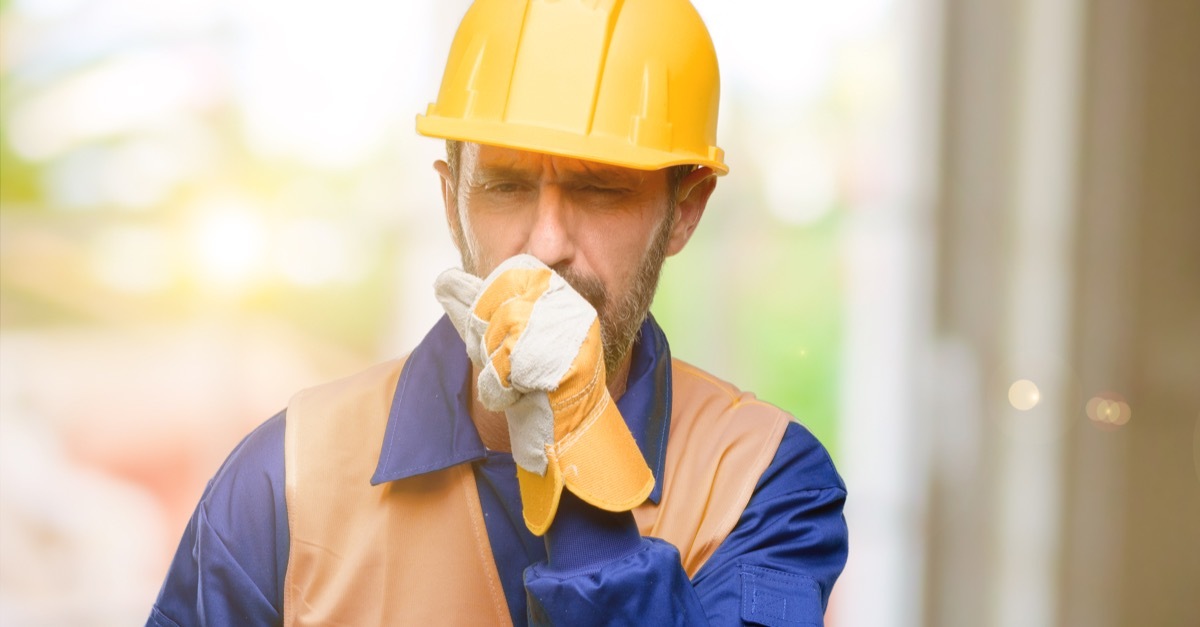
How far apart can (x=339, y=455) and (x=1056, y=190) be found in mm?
1916

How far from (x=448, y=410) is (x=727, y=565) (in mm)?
355

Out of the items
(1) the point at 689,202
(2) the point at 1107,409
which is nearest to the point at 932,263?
(2) the point at 1107,409

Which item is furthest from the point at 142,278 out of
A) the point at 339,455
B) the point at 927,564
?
the point at 927,564

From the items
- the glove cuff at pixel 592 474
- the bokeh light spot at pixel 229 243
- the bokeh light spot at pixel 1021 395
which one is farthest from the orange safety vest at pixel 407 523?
the bokeh light spot at pixel 1021 395

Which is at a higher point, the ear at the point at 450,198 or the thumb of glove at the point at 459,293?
the ear at the point at 450,198

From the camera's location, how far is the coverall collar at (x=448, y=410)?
4.17 feet

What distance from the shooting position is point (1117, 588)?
2.65m

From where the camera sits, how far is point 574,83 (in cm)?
125

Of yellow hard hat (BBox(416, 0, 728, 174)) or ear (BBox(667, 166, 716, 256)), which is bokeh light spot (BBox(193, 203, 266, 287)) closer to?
yellow hard hat (BBox(416, 0, 728, 174))

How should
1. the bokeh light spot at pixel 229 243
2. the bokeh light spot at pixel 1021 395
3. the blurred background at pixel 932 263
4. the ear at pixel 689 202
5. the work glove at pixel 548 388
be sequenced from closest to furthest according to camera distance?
the work glove at pixel 548 388
the ear at pixel 689 202
the bokeh light spot at pixel 229 243
the blurred background at pixel 932 263
the bokeh light spot at pixel 1021 395

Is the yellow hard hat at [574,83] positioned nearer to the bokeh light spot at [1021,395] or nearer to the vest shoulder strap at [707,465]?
the vest shoulder strap at [707,465]

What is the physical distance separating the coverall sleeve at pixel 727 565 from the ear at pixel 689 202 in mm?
272

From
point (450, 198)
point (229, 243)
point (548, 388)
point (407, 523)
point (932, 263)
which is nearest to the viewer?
point (548, 388)

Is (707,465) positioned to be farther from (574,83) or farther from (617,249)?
(574,83)
